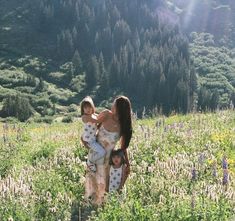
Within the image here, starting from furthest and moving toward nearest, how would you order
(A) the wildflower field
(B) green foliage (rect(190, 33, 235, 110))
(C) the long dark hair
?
(B) green foliage (rect(190, 33, 235, 110)) → (C) the long dark hair → (A) the wildflower field

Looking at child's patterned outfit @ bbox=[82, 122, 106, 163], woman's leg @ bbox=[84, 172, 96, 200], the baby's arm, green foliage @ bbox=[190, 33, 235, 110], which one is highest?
the baby's arm

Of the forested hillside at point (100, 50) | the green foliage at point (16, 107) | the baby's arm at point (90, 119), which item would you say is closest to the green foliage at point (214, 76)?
the forested hillside at point (100, 50)

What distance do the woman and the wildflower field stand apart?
42cm

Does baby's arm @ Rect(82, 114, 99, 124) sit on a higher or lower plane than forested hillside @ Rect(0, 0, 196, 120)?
higher

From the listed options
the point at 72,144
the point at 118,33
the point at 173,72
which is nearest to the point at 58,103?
the point at 173,72

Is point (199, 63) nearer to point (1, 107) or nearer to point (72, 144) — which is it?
point (1, 107)

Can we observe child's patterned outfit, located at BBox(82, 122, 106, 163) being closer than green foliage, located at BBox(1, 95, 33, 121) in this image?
Yes

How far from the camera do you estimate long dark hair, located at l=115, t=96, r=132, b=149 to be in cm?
999

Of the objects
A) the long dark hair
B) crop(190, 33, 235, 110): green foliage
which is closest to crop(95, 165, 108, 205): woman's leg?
the long dark hair

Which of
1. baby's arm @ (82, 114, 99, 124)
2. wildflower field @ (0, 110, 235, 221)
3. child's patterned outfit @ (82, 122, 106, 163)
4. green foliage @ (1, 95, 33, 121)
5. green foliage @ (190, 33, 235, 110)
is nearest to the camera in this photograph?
wildflower field @ (0, 110, 235, 221)

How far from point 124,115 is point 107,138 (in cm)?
65

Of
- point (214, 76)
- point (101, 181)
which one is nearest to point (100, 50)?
point (214, 76)

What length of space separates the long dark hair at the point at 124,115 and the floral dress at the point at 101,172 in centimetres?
22

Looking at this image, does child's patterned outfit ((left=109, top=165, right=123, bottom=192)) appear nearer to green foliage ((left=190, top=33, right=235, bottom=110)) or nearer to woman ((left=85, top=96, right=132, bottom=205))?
woman ((left=85, top=96, right=132, bottom=205))
